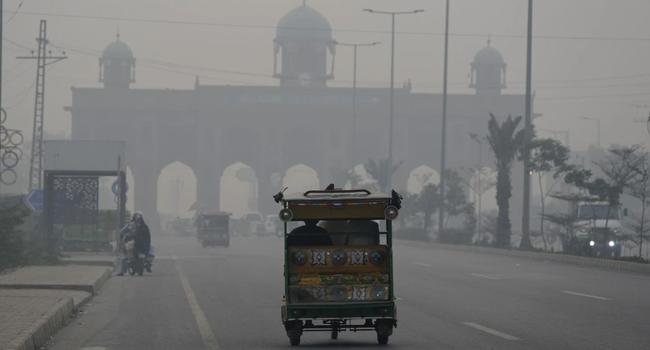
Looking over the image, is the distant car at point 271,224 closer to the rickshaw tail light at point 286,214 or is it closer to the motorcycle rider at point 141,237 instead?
the motorcycle rider at point 141,237

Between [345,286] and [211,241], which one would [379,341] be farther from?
[211,241]

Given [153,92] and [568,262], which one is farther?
[153,92]

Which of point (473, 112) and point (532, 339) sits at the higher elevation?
point (473, 112)

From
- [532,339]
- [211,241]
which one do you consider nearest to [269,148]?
[211,241]

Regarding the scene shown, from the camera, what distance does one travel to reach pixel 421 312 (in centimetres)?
1898

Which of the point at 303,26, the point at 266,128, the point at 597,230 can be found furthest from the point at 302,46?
the point at 597,230

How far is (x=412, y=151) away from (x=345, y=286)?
103m

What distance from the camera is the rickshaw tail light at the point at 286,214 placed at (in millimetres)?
13773

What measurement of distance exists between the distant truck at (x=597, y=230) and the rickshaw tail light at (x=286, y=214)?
26.3 meters

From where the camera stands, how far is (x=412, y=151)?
11656cm

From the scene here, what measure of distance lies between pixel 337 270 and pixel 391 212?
0.81 metres

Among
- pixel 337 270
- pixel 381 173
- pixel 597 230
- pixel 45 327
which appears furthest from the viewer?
pixel 381 173

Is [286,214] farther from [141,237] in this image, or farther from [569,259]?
[569,259]

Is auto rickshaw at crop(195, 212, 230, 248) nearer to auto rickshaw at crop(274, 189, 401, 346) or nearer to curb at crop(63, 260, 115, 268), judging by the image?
curb at crop(63, 260, 115, 268)
